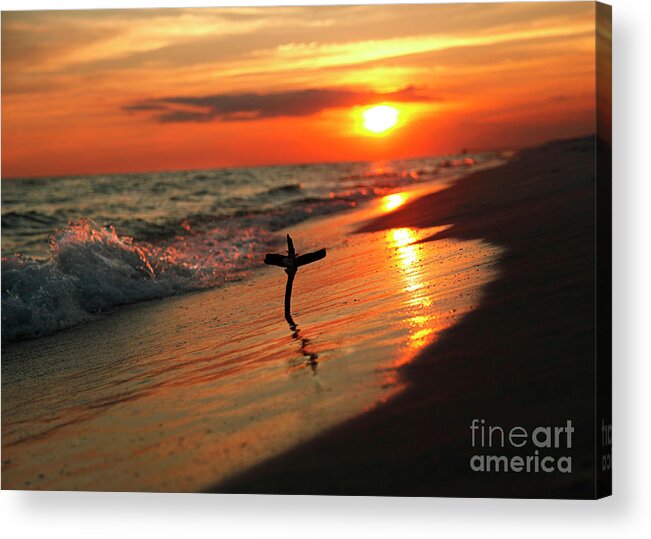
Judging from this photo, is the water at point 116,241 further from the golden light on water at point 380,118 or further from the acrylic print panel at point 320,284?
the golden light on water at point 380,118

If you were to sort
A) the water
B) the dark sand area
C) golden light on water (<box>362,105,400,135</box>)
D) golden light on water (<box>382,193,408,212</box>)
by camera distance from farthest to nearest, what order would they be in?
golden light on water (<box>382,193,408,212</box>) < the water < golden light on water (<box>362,105,400,135</box>) < the dark sand area

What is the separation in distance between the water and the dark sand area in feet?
10.5

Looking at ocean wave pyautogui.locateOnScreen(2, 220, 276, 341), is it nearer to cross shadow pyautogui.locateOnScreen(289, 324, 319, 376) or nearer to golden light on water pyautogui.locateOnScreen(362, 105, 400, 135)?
golden light on water pyautogui.locateOnScreen(362, 105, 400, 135)

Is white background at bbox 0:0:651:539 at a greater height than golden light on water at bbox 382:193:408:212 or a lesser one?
lesser

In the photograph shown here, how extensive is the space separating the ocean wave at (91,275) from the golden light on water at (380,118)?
2508mm

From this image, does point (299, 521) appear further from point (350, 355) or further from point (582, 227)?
point (582, 227)

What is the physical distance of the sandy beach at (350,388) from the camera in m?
5.19

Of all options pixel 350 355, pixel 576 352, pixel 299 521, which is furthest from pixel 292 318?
pixel 576 352

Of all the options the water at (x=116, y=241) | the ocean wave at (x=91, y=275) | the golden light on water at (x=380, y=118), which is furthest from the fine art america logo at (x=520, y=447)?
the ocean wave at (x=91, y=275)

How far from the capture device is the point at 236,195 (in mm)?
15984

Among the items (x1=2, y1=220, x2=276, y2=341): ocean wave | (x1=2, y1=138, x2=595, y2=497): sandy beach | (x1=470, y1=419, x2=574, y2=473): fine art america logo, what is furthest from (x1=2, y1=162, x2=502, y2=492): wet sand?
(x1=470, y1=419, x2=574, y2=473): fine art america logo

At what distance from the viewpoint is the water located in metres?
7.75

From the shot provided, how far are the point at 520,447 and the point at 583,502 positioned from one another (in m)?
0.49

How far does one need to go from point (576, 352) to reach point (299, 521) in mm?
1997
